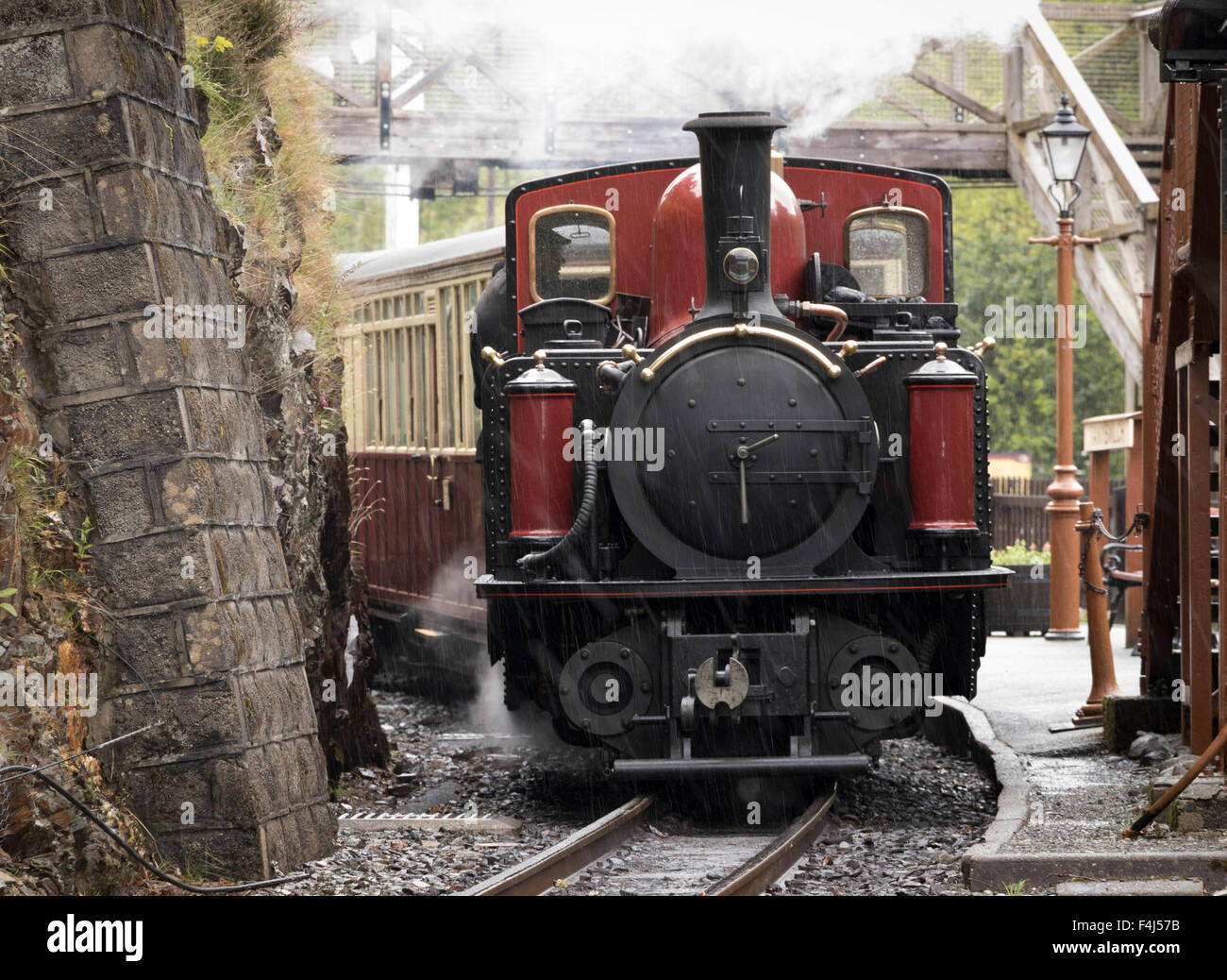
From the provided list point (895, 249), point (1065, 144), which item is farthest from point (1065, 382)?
point (895, 249)

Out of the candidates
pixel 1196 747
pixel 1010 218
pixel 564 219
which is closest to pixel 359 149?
pixel 564 219

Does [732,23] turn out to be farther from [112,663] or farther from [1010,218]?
[1010,218]

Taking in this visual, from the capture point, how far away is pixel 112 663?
5.79 m

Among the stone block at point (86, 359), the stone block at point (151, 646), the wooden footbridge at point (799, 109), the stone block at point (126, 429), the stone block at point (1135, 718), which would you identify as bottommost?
the stone block at point (1135, 718)

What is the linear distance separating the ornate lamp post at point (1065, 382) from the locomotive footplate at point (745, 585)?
199 inches

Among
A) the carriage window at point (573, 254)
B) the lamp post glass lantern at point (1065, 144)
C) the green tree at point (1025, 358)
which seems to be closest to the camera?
the carriage window at point (573, 254)

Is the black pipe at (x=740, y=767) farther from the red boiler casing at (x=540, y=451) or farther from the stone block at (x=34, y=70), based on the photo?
the stone block at (x=34, y=70)

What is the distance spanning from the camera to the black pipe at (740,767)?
22.7 ft

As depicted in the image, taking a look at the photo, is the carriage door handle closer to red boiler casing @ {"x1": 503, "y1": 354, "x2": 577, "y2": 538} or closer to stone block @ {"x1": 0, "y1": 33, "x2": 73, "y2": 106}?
red boiler casing @ {"x1": 503, "y1": 354, "x2": 577, "y2": 538}

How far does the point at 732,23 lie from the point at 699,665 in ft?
37.0

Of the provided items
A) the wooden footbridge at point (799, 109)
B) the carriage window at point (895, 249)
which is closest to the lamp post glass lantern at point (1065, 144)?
the wooden footbridge at point (799, 109)

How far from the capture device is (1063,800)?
7137 mm

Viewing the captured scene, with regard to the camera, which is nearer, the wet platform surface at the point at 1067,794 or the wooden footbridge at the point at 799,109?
the wet platform surface at the point at 1067,794
